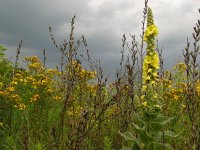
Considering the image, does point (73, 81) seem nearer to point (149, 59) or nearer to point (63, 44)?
point (63, 44)

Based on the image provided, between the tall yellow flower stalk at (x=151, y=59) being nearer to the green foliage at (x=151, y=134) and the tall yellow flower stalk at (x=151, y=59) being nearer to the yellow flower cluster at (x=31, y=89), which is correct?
the green foliage at (x=151, y=134)

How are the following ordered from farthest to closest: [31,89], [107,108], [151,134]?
[31,89] < [107,108] < [151,134]

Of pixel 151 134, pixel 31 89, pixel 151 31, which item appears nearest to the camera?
pixel 151 134

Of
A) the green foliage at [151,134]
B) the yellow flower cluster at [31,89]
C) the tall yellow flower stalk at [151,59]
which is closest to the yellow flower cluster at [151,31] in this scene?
the tall yellow flower stalk at [151,59]

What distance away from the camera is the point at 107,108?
4070mm

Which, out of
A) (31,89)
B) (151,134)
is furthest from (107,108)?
(31,89)

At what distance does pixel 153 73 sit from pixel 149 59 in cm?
11

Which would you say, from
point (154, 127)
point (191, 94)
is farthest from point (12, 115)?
point (154, 127)

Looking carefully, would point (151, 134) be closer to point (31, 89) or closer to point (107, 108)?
point (107, 108)

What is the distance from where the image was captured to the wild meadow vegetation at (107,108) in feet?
9.02

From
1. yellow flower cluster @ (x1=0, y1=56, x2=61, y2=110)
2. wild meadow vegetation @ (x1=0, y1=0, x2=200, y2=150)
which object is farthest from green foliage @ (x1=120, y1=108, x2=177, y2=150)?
yellow flower cluster @ (x1=0, y1=56, x2=61, y2=110)

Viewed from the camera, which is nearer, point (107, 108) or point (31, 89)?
point (107, 108)

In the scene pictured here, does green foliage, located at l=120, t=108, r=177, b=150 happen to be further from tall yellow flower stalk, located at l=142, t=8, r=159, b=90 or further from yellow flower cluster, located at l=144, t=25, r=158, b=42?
yellow flower cluster, located at l=144, t=25, r=158, b=42

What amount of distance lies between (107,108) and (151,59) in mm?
1434
